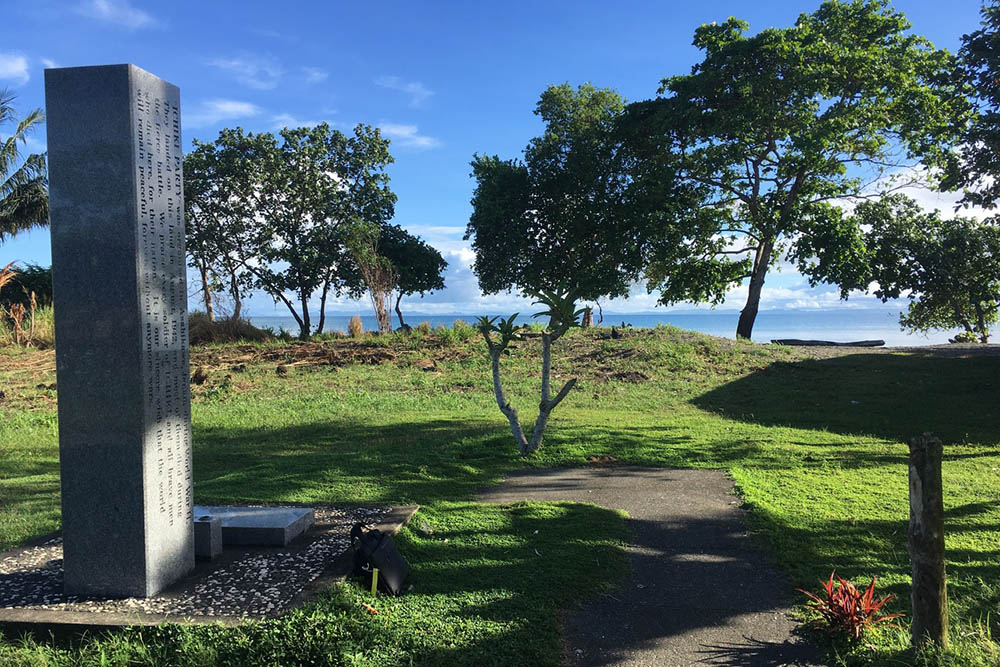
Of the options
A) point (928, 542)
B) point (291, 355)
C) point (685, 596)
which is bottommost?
point (685, 596)

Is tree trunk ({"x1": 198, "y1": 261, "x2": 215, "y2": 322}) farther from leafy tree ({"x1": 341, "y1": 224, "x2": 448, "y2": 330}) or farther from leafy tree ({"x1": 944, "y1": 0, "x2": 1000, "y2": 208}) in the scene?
leafy tree ({"x1": 944, "y1": 0, "x2": 1000, "y2": 208})

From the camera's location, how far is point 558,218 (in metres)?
22.7

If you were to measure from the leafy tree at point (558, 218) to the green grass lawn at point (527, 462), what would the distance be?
4.49 m

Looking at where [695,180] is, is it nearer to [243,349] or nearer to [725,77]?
[725,77]

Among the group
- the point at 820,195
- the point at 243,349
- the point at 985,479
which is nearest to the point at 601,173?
the point at 820,195

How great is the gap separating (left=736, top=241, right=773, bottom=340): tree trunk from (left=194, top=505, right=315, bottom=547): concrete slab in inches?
682

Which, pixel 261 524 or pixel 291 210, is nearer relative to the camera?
pixel 261 524

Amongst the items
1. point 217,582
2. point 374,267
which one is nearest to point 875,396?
point 217,582

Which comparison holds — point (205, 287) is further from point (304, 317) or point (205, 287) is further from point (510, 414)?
point (510, 414)

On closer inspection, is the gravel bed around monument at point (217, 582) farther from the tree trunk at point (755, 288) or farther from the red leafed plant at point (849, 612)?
the tree trunk at point (755, 288)

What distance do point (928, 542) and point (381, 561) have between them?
9.60 feet

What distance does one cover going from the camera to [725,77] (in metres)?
18.0

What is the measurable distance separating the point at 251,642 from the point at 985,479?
7.64 metres

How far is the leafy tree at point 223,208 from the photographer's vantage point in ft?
78.1
